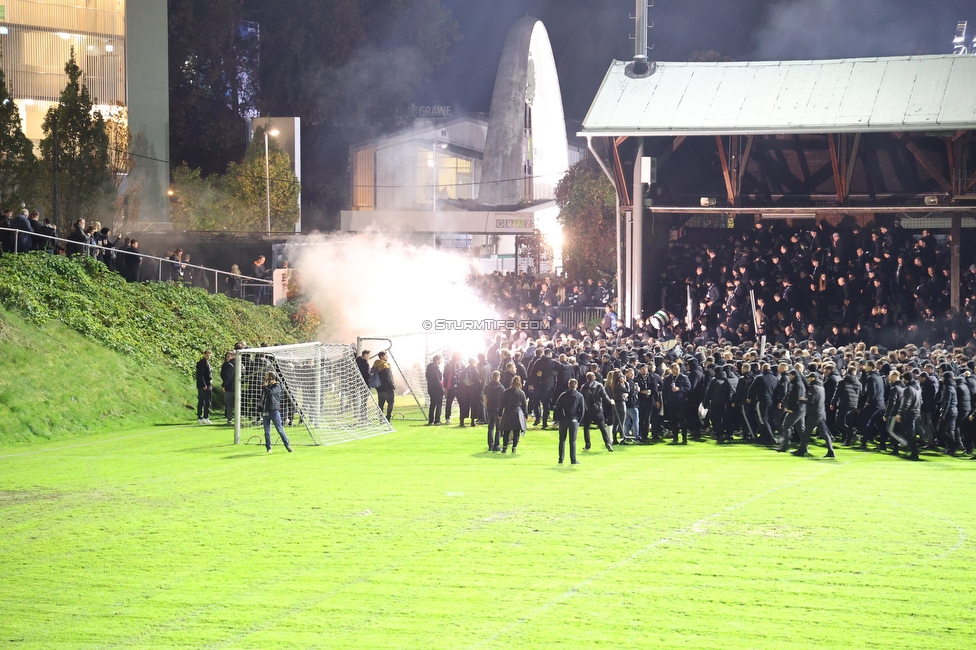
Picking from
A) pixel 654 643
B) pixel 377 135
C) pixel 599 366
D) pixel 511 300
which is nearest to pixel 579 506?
pixel 654 643

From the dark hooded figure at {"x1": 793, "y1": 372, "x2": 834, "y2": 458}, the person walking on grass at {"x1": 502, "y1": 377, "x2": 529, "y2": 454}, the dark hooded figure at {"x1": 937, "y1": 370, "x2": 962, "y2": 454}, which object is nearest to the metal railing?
the person walking on grass at {"x1": 502, "y1": 377, "x2": 529, "y2": 454}

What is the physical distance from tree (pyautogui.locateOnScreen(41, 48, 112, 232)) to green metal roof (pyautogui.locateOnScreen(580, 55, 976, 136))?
1751cm

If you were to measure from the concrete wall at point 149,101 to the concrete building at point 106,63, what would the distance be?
4cm

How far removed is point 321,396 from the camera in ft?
69.1

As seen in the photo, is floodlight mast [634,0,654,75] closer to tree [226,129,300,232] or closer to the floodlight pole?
the floodlight pole

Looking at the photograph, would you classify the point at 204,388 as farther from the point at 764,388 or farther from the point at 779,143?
the point at 779,143

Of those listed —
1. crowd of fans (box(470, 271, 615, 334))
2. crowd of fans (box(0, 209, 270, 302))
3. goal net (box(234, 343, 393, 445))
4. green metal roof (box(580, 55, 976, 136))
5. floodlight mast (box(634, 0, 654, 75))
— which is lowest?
goal net (box(234, 343, 393, 445))

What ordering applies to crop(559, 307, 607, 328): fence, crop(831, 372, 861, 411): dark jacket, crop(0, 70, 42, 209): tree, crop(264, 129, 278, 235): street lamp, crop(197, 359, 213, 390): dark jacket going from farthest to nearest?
1. crop(264, 129, 278, 235): street lamp
2. crop(0, 70, 42, 209): tree
3. crop(559, 307, 607, 328): fence
4. crop(197, 359, 213, 390): dark jacket
5. crop(831, 372, 861, 411): dark jacket

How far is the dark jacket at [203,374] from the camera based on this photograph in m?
21.3

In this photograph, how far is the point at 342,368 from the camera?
21469 millimetres

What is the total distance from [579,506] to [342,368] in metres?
9.52

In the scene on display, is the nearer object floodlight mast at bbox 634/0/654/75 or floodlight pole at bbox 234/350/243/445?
floodlight pole at bbox 234/350/243/445

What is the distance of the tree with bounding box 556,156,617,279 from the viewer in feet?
148

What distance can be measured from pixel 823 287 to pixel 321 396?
1319cm
